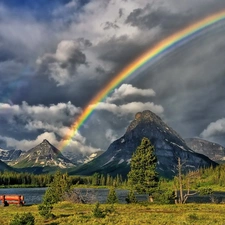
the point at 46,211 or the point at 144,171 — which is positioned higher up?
the point at 144,171

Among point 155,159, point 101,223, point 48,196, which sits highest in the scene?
point 155,159

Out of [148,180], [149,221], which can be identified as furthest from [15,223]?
[148,180]

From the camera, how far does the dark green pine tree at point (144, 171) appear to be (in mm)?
75000

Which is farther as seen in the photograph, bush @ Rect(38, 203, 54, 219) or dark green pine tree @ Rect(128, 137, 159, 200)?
dark green pine tree @ Rect(128, 137, 159, 200)

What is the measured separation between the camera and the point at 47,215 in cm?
3872

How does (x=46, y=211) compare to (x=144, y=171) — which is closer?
(x=46, y=211)

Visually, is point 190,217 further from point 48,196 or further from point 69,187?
point 69,187

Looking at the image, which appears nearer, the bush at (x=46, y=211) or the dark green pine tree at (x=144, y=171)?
the bush at (x=46, y=211)

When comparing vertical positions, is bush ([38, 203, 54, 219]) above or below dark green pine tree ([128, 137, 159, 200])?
below

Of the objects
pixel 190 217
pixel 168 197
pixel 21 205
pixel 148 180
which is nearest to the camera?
pixel 190 217

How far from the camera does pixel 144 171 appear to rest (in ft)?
250

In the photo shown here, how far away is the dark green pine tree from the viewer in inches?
2953

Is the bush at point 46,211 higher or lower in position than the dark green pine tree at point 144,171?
lower

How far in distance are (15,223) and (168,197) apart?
40.7 meters
